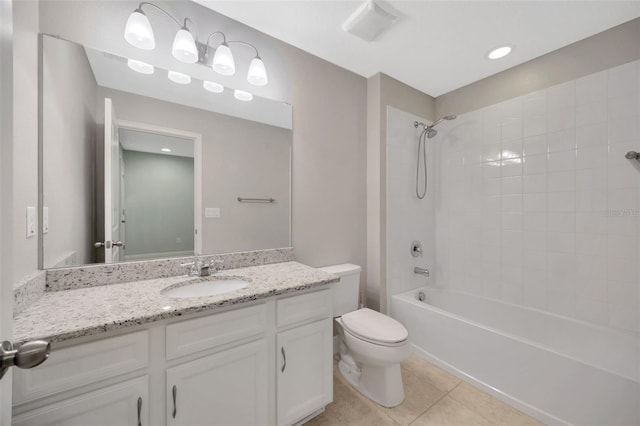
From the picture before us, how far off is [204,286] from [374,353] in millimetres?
1080

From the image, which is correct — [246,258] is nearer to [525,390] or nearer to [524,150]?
[525,390]

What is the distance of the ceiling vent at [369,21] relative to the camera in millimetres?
1450

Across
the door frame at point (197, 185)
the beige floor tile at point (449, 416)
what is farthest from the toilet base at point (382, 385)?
the door frame at point (197, 185)

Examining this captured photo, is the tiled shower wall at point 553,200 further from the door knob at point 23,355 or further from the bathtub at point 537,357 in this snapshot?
the door knob at point 23,355

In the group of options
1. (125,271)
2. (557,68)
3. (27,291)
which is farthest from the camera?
(557,68)

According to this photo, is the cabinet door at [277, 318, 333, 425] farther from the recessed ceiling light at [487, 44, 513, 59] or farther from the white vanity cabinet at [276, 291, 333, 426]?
the recessed ceiling light at [487, 44, 513, 59]

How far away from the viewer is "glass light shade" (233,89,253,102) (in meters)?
1.63

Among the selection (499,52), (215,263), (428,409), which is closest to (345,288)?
(428,409)

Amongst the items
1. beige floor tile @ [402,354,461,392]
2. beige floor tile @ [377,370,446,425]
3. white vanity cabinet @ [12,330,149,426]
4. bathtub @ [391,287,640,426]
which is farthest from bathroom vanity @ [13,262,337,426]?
bathtub @ [391,287,640,426]

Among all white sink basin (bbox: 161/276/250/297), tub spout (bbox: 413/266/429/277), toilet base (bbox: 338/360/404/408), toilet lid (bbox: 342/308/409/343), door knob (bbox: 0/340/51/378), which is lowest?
toilet base (bbox: 338/360/404/408)

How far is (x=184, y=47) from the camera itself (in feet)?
4.43

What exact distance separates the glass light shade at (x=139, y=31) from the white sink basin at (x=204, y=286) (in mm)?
1240

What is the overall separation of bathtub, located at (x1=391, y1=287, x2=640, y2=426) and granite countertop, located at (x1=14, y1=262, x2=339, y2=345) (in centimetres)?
118

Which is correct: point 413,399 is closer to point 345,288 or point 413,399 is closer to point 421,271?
point 345,288
